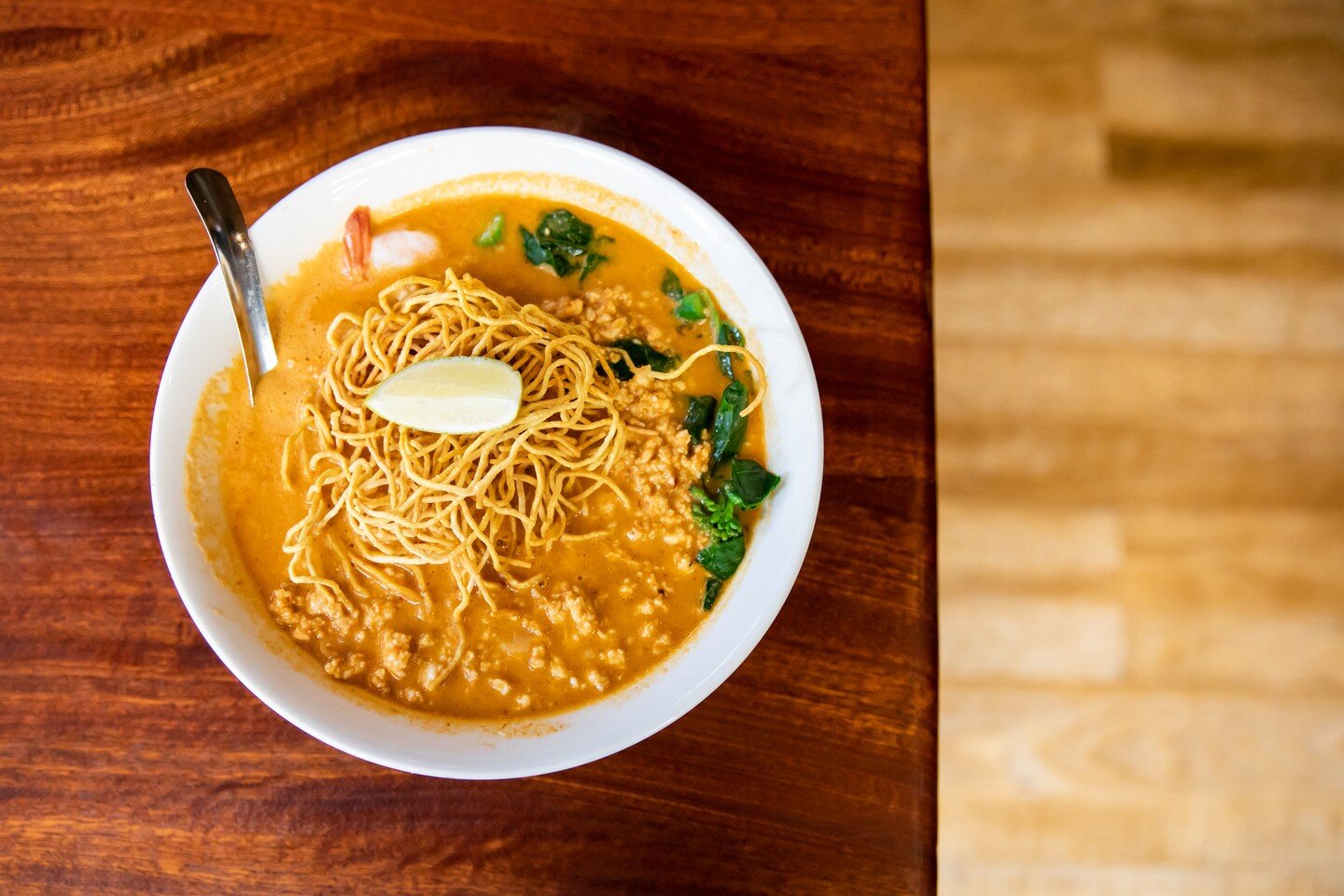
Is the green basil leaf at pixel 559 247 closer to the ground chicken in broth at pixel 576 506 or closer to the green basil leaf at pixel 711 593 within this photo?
the ground chicken in broth at pixel 576 506

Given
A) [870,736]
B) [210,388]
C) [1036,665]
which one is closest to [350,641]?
[210,388]

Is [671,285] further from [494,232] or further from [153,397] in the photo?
[153,397]

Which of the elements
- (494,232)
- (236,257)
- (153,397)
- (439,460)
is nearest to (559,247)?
(494,232)

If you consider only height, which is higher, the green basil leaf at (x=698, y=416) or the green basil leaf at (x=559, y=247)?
the green basil leaf at (x=559, y=247)

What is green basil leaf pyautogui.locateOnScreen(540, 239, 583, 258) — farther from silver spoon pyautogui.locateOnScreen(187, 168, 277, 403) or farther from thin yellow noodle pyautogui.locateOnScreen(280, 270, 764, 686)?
silver spoon pyautogui.locateOnScreen(187, 168, 277, 403)

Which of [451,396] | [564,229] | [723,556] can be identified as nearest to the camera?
[451,396]

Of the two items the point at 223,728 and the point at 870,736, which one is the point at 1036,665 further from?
the point at 223,728

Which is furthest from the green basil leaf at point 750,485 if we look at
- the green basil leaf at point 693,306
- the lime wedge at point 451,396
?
the lime wedge at point 451,396
